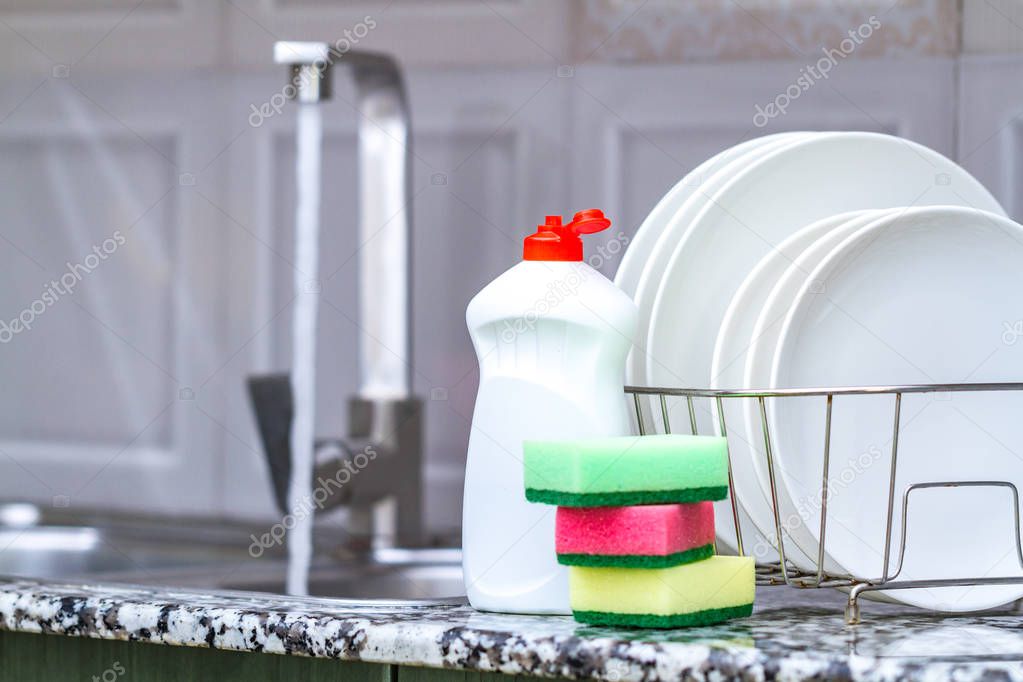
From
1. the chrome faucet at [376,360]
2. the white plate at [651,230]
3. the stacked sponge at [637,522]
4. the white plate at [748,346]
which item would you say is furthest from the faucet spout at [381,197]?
the stacked sponge at [637,522]

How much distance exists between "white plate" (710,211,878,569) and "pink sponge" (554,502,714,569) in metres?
0.12

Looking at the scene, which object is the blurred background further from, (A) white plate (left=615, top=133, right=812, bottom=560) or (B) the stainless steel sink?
(A) white plate (left=615, top=133, right=812, bottom=560)

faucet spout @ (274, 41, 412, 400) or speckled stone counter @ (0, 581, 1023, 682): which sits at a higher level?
faucet spout @ (274, 41, 412, 400)

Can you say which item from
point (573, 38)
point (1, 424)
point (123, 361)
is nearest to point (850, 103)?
point (573, 38)

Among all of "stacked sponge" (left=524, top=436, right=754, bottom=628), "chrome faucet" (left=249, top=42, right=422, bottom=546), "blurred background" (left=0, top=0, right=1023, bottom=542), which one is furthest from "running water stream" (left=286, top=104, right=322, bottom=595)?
"stacked sponge" (left=524, top=436, right=754, bottom=628)

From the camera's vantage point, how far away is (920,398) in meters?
0.81

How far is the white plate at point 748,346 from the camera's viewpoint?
0.80m

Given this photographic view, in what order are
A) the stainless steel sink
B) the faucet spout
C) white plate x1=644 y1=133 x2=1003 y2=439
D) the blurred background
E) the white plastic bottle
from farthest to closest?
1. the blurred background
2. the faucet spout
3. the stainless steel sink
4. white plate x1=644 y1=133 x2=1003 y2=439
5. the white plastic bottle

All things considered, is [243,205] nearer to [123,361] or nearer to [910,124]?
[123,361]

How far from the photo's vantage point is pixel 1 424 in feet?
6.15

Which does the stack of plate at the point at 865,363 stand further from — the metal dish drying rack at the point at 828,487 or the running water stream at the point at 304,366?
the running water stream at the point at 304,366

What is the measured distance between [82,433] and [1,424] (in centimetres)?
13

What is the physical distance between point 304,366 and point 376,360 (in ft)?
0.33

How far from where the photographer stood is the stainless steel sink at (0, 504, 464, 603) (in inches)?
47.2
